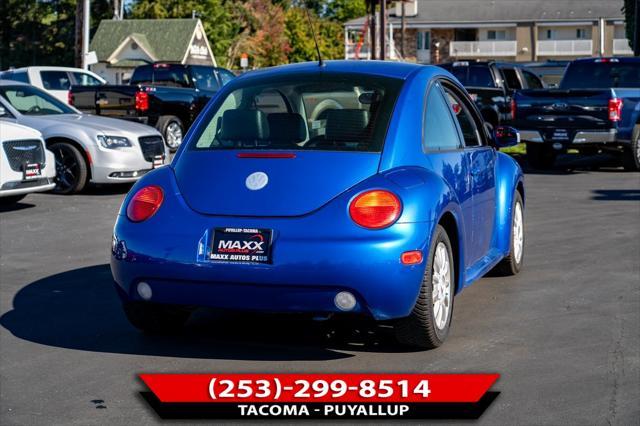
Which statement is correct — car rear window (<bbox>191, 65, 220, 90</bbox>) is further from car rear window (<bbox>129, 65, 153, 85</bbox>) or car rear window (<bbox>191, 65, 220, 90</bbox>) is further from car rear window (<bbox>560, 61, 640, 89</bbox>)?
car rear window (<bbox>560, 61, 640, 89</bbox>)

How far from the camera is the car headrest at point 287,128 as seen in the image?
22.0ft

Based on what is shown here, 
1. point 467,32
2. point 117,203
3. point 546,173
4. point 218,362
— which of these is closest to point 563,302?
point 218,362

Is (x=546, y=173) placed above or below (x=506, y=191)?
below

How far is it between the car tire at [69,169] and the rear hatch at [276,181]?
9612mm

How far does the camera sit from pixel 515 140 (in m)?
9.10

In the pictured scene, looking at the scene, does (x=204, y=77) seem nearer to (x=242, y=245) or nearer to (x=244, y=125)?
(x=244, y=125)

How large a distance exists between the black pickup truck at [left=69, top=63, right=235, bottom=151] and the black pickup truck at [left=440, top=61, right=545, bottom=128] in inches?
220

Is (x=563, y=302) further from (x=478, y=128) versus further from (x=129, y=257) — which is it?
(x=129, y=257)

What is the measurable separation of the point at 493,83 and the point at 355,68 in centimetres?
1839

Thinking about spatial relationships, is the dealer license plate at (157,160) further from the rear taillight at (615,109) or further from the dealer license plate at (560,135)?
the rear taillight at (615,109)

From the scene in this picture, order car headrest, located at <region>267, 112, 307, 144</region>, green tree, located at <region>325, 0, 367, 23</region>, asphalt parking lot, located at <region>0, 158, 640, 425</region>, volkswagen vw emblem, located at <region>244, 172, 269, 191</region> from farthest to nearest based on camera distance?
green tree, located at <region>325, 0, 367, 23</region>
car headrest, located at <region>267, 112, 307, 144</region>
volkswagen vw emblem, located at <region>244, 172, 269, 191</region>
asphalt parking lot, located at <region>0, 158, 640, 425</region>

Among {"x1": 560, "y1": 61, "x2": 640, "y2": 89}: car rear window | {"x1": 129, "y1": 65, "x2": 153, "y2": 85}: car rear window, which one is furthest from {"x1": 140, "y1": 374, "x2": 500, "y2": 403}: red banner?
{"x1": 129, "y1": 65, "x2": 153, "y2": 85}: car rear window

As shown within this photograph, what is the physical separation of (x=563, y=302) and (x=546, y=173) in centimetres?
1173

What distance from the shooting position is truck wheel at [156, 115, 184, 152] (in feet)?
78.0
